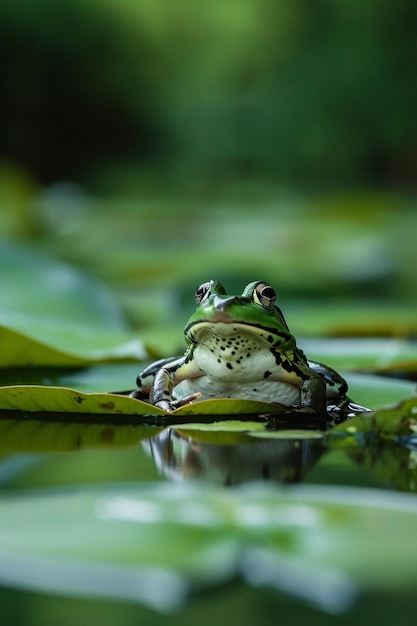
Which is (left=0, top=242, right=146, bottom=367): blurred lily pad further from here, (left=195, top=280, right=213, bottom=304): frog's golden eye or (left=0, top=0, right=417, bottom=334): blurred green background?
(left=0, top=0, right=417, bottom=334): blurred green background

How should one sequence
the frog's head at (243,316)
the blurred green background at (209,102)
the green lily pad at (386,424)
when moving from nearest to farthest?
1. the green lily pad at (386,424)
2. the frog's head at (243,316)
3. the blurred green background at (209,102)

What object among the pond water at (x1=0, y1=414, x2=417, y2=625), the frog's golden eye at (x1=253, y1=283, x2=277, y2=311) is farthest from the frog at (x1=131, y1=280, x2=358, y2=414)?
the pond water at (x1=0, y1=414, x2=417, y2=625)

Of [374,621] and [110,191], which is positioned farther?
[110,191]

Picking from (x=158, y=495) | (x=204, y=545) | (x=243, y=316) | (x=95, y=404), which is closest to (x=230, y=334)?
(x=243, y=316)

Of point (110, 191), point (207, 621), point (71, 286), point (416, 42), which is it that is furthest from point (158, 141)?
point (207, 621)

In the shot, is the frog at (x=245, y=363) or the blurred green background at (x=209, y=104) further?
the blurred green background at (x=209, y=104)

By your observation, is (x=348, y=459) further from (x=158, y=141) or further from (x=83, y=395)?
(x=158, y=141)

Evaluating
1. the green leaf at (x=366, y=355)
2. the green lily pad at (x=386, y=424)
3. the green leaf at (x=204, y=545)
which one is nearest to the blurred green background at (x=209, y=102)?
the green leaf at (x=366, y=355)

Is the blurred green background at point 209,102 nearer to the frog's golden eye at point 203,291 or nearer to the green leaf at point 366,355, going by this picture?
the green leaf at point 366,355
